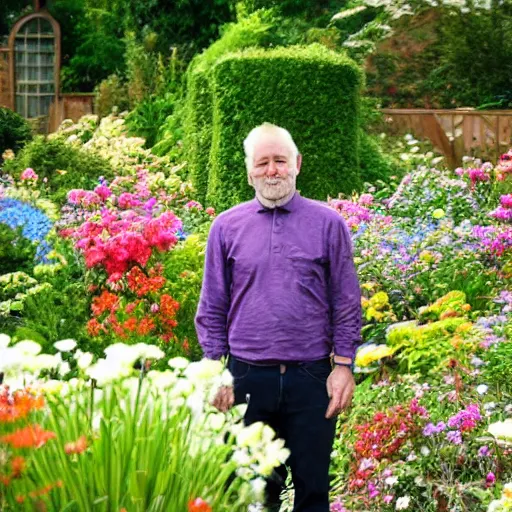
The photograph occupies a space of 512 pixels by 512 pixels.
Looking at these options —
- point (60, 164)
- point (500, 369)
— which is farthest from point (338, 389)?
point (60, 164)

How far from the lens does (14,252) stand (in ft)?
23.6

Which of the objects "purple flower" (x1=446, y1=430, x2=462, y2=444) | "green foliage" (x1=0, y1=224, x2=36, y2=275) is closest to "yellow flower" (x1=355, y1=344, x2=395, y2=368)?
"purple flower" (x1=446, y1=430, x2=462, y2=444)

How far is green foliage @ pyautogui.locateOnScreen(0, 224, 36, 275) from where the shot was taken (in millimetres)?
7184

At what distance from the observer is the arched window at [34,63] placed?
20.2m

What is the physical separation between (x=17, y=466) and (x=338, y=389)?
1230 millimetres

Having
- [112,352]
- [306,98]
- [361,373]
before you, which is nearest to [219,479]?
[112,352]

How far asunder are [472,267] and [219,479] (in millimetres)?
4492

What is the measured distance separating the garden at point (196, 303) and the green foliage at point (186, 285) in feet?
0.04

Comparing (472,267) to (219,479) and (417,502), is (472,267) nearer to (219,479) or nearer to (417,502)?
(417,502)

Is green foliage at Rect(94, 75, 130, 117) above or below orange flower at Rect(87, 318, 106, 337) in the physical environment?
above

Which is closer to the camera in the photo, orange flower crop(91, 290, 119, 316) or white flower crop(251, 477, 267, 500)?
white flower crop(251, 477, 267, 500)

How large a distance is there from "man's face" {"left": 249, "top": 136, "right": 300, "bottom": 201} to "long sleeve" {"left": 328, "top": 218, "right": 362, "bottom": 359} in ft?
0.68

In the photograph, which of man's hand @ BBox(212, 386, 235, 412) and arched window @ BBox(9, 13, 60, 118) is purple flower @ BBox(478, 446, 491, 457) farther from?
arched window @ BBox(9, 13, 60, 118)

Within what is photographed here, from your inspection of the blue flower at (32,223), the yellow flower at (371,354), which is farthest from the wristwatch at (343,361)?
the blue flower at (32,223)
